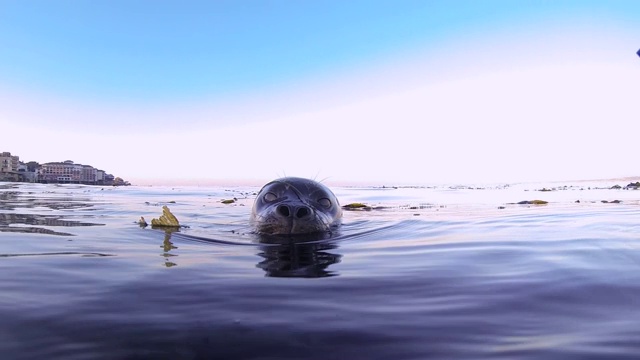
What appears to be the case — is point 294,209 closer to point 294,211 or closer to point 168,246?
point 294,211

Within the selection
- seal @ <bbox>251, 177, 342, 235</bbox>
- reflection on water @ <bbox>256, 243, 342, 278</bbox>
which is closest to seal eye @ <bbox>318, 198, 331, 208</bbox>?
seal @ <bbox>251, 177, 342, 235</bbox>

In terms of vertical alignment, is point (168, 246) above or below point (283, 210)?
below

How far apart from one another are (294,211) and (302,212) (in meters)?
0.12

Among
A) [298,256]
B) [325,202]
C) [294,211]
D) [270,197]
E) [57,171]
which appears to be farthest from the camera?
[57,171]

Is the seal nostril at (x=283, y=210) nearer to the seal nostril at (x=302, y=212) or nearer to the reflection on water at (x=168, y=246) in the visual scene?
the seal nostril at (x=302, y=212)

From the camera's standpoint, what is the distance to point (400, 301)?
2.35 meters

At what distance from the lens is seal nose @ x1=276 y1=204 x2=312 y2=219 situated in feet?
18.2

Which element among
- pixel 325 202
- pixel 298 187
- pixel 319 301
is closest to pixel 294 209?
pixel 298 187

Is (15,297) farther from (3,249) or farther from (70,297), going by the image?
(3,249)

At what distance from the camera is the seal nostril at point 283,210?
556 centimetres

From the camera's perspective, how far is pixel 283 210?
564 centimetres

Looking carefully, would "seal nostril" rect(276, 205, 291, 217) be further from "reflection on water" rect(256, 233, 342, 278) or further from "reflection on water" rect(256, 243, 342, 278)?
"reflection on water" rect(256, 243, 342, 278)

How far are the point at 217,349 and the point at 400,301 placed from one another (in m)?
1.12

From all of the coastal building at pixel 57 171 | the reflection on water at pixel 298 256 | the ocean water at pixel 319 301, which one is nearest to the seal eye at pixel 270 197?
the reflection on water at pixel 298 256
